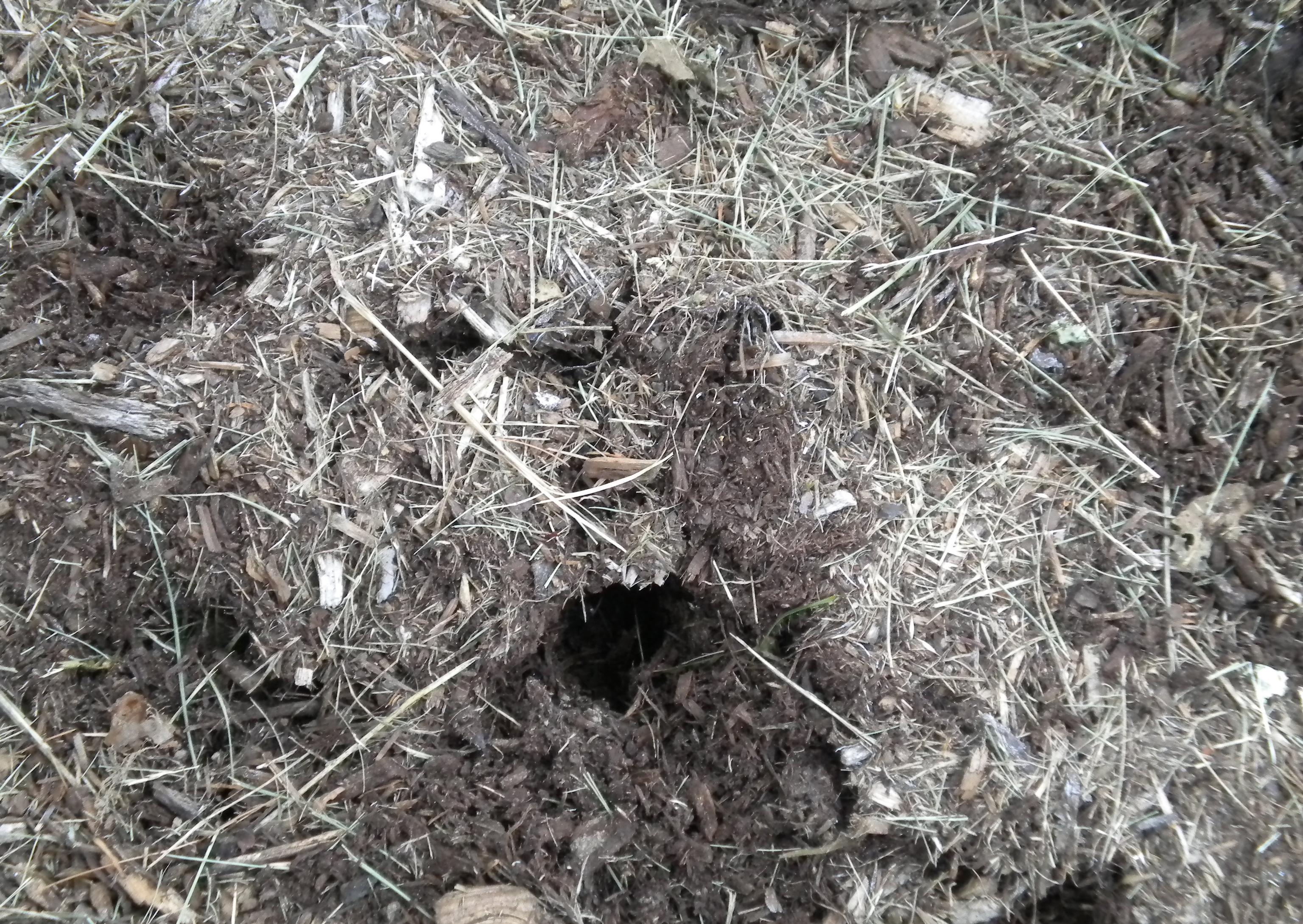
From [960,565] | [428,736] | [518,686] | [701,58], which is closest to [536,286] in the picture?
[701,58]

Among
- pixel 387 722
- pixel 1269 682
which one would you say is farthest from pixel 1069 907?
pixel 387 722

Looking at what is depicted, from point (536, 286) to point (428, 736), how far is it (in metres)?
1.13

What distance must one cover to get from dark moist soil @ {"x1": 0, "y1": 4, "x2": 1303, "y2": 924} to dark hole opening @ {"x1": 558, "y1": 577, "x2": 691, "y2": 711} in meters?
0.06

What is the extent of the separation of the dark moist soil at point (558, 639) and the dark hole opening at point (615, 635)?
0.21ft

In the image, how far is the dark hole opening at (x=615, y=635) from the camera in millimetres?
2080

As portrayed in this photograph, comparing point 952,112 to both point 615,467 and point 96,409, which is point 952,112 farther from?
point 96,409

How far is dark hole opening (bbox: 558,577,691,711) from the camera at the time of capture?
6.82 ft

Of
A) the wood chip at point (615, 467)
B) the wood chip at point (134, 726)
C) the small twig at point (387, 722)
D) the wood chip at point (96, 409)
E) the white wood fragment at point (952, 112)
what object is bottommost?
the wood chip at point (134, 726)

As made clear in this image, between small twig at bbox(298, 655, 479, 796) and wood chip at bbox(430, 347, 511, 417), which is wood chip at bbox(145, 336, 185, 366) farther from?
small twig at bbox(298, 655, 479, 796)

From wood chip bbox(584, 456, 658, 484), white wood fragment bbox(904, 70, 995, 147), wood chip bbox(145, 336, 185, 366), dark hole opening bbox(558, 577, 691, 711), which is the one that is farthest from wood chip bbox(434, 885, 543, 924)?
white wood fragment bbox(904, 70, 995, 147)

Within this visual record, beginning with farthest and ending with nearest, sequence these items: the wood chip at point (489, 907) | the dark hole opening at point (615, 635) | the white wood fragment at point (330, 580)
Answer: the dark hole opening at point (615, 635) → the white wood fragment at point (330, 580) → the wood chip at point (489, 907)

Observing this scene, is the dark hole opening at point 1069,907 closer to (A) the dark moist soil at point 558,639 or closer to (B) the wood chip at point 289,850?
(A) the dark moist soil at point 558,639

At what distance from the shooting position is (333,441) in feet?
6.13

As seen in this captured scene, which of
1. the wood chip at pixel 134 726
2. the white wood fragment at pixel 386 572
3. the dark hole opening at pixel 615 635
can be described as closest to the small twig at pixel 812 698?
the dark hole opening at pixel 615 635
